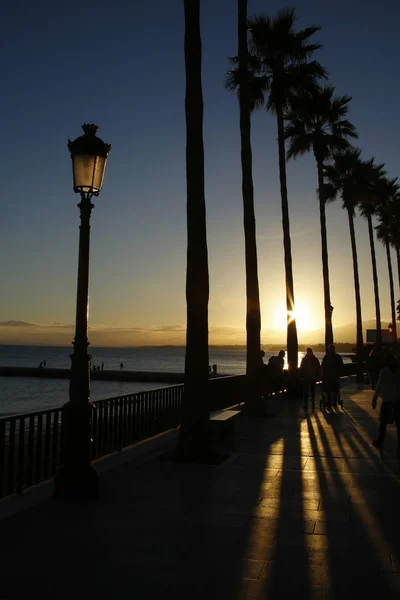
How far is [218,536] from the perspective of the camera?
600 cm

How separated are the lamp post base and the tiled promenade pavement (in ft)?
0.68

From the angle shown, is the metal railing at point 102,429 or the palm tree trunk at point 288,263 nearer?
the metal railing at point 102,429

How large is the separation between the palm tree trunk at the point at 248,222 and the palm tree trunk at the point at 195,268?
7.39 m

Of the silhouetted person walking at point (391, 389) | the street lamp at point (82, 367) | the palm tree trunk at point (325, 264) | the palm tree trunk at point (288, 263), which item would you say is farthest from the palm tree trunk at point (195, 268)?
the palm tree trunk at point (325, 264)

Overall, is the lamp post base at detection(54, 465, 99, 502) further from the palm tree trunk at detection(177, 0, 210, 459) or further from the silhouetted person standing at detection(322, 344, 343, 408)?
the silhouetted person standing at detection(322, 344, 343, 408)

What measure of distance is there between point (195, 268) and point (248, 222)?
8.10 m

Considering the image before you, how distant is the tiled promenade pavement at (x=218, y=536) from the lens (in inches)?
186

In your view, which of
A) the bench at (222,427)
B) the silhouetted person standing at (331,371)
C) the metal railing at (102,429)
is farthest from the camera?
the silhouetted person standing at (331,371)

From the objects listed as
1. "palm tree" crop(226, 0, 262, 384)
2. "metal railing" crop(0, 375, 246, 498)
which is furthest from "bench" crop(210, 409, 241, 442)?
"palm tree" crop(226, 0, 262, 384)

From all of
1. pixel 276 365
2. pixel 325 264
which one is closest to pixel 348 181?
pixel 325 264

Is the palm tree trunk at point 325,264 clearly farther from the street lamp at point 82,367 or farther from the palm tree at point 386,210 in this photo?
the street lamp at point 82,367

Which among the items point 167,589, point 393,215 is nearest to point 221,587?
point 167,589

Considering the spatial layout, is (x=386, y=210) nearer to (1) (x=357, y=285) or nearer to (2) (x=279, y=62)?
(1) (x=357, y=285)

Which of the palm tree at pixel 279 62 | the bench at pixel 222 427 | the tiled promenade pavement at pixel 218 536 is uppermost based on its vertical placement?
the palm tree at pixel 279 62
